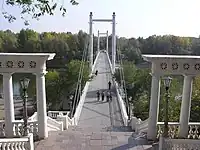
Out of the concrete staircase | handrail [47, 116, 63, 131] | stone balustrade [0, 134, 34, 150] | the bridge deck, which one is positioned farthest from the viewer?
the bridge deck

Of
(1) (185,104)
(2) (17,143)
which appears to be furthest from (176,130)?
(2) (17,143)

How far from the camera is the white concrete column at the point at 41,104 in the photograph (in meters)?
7.93

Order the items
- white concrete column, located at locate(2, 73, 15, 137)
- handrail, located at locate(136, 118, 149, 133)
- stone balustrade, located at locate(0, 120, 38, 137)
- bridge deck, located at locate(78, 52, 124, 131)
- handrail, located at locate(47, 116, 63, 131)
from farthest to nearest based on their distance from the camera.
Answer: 1. bridge deck, located at locate(78, 52, 124, 131)
2. handrail, located at locate(47, 116, 63, 131)
3. handrail, located at locate(136, 118, 149, 133)
4. stone balustrade, located at locate(0, 120, 38, 137)
5. white concrete column, located at locate(2, 73, 15, 137)

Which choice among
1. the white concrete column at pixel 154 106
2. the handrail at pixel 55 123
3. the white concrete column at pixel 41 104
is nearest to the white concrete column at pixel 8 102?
the white concrete column at pixel 41 104

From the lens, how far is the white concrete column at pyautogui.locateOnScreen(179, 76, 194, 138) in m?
7.89

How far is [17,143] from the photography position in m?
6.73

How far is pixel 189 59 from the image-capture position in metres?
7.65

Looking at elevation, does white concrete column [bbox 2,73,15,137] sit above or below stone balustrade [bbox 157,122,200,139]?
above

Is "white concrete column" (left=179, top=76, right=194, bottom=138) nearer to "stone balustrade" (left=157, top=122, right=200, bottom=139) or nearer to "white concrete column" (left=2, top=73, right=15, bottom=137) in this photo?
"stone balustrade" (left=157, top=122, right=200, bottom=139)

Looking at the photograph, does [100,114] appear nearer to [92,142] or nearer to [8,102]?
[92,142]

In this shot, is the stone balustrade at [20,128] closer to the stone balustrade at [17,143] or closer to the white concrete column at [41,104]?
the white concrete column at [41,104]

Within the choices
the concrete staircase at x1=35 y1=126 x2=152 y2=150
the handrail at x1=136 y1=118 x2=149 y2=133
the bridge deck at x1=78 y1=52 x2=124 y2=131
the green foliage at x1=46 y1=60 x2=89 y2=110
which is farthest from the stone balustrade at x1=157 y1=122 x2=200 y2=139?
the green foliage at x1=46 y1=60 x2=89 y2=110

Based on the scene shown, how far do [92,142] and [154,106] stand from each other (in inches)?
81.3

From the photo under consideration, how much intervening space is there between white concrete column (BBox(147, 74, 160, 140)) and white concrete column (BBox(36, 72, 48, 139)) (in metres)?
3.11
